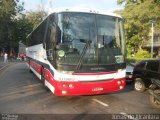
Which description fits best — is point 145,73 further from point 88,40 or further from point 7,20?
point 7,20

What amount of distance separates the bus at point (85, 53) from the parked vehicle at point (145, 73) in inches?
84.3

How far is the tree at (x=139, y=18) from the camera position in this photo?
33.9m

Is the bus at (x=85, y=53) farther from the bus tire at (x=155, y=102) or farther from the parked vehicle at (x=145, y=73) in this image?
the parked vehicle at (x=145, y=73)

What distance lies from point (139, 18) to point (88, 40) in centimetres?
2859

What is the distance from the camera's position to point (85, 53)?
934 centimetres

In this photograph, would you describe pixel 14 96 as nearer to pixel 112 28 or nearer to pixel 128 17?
pixel 112 28

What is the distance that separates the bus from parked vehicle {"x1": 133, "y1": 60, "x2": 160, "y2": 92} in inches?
84.3

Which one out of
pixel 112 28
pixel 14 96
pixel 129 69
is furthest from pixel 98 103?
pixel 129 69

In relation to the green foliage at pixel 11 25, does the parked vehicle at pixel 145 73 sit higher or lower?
lower

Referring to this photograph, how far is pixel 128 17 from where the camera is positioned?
1495 inches

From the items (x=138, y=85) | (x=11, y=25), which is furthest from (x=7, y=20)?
(x=138, y=85)

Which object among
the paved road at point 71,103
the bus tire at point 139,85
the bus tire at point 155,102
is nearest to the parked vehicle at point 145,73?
the bus tire at point 139,85

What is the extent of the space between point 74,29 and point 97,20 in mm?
951

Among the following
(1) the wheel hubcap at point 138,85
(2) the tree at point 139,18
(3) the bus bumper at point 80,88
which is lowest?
(1) the wheel hubcap at point 138,85
